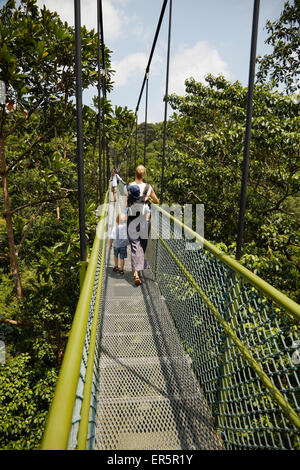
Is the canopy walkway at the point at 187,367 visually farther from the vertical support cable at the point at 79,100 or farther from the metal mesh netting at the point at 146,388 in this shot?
the vertical support cable at the point at 79,100

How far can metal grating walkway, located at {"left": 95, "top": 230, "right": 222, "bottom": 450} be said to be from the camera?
1.49 metres

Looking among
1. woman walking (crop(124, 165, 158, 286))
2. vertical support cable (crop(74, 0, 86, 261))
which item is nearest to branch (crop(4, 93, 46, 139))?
woman walking (crop(124, 165, 158, 286))

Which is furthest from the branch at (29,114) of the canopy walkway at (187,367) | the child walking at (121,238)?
the canopy walkway at (187,367)

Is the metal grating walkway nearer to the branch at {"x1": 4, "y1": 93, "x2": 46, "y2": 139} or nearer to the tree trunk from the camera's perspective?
the tree trunk

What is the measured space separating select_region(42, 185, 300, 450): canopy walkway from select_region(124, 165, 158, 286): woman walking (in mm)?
684

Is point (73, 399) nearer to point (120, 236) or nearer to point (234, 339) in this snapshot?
point (234, 339)

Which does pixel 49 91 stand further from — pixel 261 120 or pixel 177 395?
pixel 177 395

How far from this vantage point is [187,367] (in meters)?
2.06

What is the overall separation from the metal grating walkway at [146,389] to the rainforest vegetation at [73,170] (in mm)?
2431

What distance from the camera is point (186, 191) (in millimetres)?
6988

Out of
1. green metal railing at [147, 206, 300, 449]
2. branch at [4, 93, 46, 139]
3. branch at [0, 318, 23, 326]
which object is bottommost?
branch at [0, 318, 23, 326]

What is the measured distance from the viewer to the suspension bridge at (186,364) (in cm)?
103
